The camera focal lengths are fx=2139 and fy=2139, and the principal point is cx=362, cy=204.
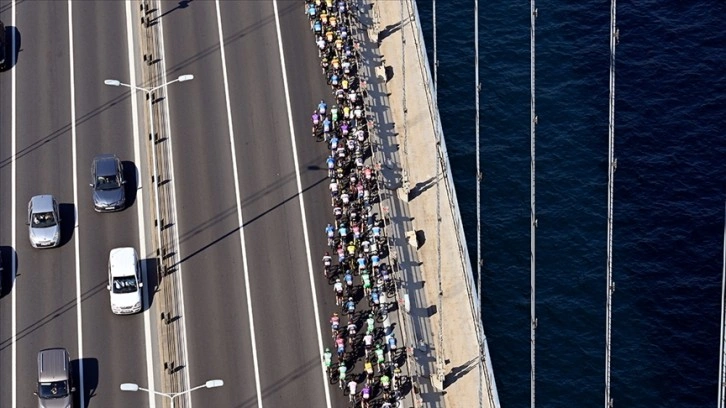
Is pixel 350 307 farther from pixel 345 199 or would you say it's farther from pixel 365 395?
pixel 345 199

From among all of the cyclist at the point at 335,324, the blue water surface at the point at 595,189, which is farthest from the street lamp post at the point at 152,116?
the blue water surface at the point at 595,189

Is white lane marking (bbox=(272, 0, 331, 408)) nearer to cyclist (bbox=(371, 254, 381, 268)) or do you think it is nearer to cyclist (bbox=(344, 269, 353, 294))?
cyclist (bbox=(344, 269, 353, 294))

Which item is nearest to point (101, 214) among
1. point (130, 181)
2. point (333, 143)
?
point (130, 181)

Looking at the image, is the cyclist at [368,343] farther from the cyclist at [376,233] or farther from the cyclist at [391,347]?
the cyclist at [376,233]

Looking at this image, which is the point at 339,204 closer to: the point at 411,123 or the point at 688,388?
the point at 411,123

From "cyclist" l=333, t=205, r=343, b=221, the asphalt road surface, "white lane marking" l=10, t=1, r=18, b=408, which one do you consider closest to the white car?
the asphalt road surface
